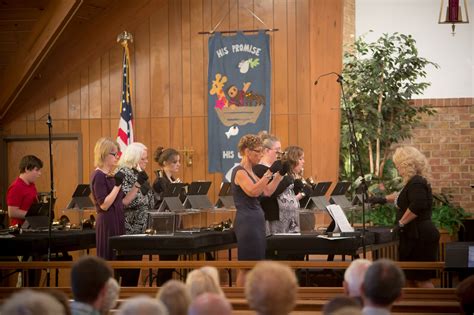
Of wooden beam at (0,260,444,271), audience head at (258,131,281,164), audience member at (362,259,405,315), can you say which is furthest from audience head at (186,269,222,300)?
audience head at (258,131,281,164)

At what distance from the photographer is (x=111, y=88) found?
508 inches

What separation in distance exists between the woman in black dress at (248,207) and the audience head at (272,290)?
13.0ft

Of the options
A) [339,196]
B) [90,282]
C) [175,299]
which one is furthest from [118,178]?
[175,299]

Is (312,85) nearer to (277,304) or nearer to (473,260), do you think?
(473,260)

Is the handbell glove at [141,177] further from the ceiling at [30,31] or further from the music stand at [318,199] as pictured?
the ceiling at [30,31]

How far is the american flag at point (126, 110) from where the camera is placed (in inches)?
485

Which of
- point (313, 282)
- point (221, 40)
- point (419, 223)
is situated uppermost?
point (221, 40)

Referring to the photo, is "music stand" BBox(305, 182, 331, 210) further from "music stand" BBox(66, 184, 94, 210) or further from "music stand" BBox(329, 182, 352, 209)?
"music stand" BBox(66, 184, 94, 210)

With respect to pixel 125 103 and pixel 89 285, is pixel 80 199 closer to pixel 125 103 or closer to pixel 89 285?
pixel 125 103

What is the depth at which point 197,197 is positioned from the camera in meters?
9.53

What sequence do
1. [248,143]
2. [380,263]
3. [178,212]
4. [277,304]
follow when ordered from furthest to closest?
1. [178,212]
2. [248,143]
3. [380,263]
4. [277,304]

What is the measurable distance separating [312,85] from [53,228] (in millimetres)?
3639

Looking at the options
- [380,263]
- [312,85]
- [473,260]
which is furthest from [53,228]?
[380,263]

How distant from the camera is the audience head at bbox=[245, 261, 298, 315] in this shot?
153 inches
